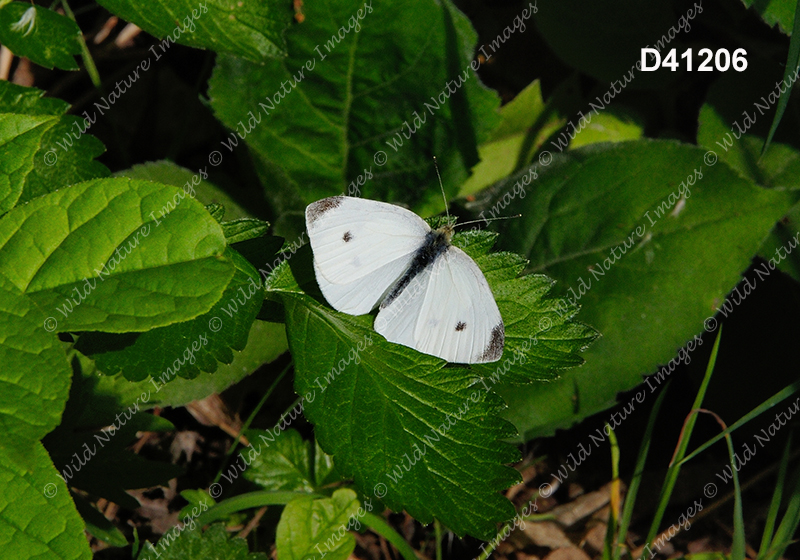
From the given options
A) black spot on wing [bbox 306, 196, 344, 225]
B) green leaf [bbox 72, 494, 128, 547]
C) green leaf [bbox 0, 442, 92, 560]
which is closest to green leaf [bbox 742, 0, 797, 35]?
black spot on wing [bbox 306, 196, 344, 225]

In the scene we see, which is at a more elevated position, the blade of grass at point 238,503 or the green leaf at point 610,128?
the green leaf at point 610,128

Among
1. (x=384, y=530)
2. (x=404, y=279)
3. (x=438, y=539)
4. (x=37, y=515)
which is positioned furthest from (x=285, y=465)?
(x=37, y=515)

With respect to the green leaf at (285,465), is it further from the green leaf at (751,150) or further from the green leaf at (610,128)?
the green leaf at (751,150)

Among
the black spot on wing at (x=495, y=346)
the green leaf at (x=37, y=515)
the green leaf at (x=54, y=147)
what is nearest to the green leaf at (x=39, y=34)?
the green leaf at (x=54, y=147)

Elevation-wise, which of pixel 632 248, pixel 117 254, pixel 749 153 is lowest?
pixel 117 254

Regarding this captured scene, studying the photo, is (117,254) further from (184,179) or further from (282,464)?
(184,179)

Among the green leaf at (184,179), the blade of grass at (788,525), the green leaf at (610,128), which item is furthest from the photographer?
the green leaf at (610,128)

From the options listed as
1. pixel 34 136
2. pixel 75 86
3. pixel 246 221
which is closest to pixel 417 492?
pixel 246 221
